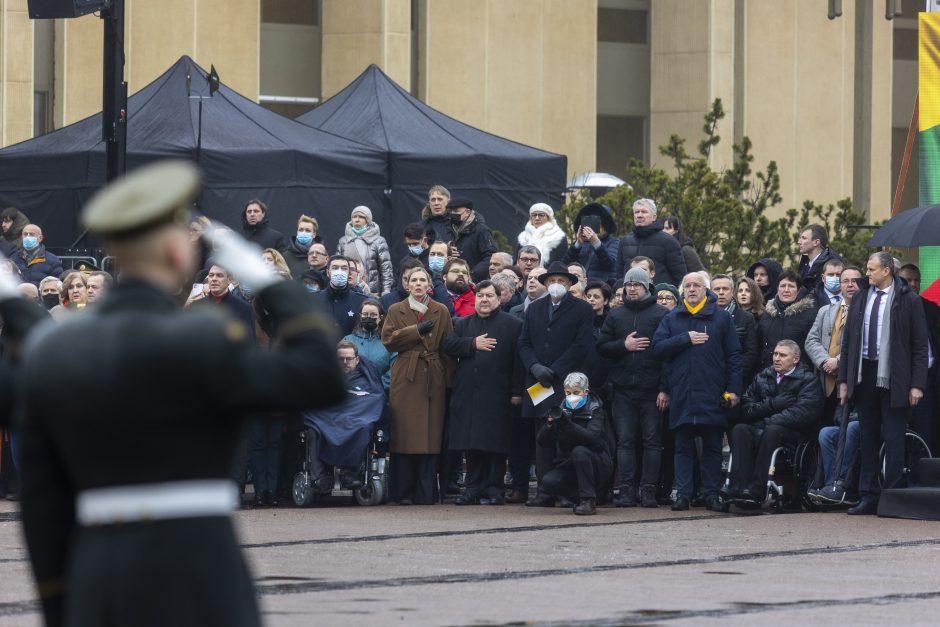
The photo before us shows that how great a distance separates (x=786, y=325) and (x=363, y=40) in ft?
62.2

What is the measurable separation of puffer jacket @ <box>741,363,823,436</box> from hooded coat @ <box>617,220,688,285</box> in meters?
2.41

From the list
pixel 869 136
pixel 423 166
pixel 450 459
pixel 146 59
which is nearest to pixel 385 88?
pixel 423 166

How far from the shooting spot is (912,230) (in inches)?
627

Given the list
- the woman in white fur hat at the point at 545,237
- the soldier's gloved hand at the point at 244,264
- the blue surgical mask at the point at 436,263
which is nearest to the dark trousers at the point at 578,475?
the blue surgical mask at the point at 436,263

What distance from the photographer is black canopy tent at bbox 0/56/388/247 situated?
22656 mm

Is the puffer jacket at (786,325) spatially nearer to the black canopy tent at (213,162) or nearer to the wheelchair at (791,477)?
the wheelchair at (791,477)

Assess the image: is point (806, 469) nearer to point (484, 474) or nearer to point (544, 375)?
point (544, 375)

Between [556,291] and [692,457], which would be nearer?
[692,457]

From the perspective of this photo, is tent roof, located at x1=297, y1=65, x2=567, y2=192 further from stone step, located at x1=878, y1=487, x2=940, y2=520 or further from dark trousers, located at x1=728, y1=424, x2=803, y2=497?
stone step, located at x1=878, y1=487, x2=940, y2=520

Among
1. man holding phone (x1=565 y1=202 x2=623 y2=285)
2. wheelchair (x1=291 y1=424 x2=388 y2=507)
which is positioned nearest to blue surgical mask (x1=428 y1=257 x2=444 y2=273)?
man holding phone (x1=565 y1=202 x2=623 y2=285)

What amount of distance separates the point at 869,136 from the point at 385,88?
16.0 m

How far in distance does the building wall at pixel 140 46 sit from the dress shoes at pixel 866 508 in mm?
18507

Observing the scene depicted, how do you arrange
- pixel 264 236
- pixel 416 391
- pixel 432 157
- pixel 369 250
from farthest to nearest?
pixel 432 157 < pixel 369 250 < pixel 264 236 < pixel 416 391

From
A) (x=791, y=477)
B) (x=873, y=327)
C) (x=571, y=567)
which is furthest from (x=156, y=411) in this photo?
(x=791, y=477)
